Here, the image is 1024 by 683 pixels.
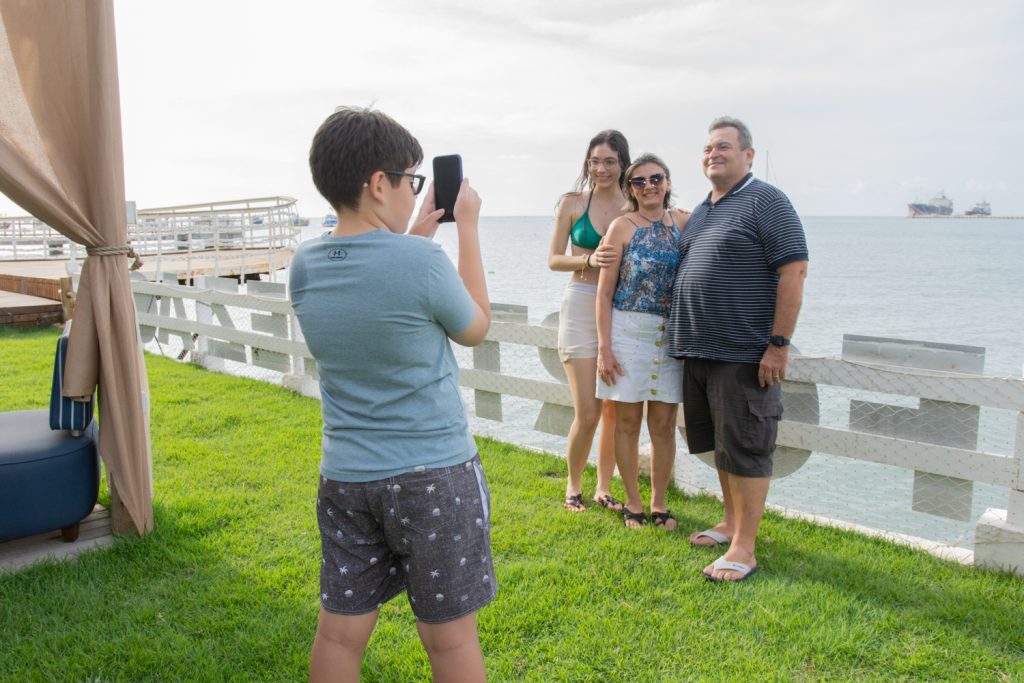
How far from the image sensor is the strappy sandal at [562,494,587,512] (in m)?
4.26

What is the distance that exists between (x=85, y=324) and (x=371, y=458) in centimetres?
266

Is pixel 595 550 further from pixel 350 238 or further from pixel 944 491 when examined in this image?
pixel 350 238


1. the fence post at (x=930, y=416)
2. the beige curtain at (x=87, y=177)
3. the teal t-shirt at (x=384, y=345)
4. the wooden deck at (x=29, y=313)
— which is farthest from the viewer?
the wooden deck at (x=29, y=313)

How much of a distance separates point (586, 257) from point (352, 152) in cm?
260

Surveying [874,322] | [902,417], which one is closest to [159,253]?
[902,417]

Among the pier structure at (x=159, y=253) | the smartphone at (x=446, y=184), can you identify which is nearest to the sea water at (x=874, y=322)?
the smartphone at (x=446, y=184)

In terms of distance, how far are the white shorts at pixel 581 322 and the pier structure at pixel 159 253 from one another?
3.63 metres

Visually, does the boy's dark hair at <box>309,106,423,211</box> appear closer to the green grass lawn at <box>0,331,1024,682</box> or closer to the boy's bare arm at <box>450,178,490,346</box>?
the boy's bare arm at <box>450,178,490,346</box>

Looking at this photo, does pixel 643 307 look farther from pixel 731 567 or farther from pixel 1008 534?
pixel 1008 534

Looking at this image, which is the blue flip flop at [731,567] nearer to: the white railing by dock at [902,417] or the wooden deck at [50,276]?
the white railing by dock at [902,417]

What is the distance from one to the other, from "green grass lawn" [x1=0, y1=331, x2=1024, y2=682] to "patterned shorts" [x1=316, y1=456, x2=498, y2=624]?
3.40 ft

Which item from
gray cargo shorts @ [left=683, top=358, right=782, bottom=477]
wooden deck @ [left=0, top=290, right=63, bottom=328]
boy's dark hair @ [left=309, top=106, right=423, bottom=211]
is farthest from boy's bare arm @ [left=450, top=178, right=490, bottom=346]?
wooden deck @ [left=0, top=290, right=63, bottom=328]

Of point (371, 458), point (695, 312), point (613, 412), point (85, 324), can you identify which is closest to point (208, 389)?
point (85, 324)

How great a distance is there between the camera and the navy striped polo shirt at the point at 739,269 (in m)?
Result: 3.29
